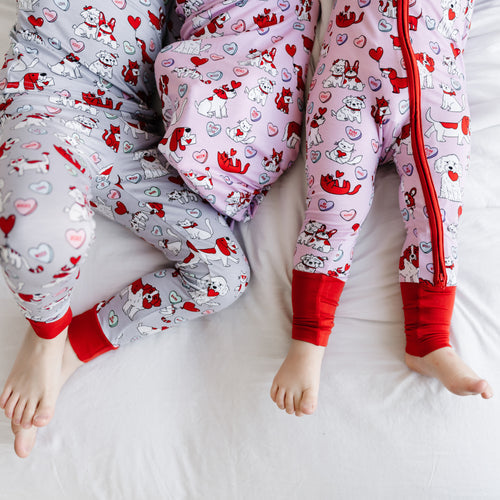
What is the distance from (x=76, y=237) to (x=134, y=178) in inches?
8.8

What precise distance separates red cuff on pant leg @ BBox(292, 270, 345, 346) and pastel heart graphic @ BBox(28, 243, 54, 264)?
1.28 feet

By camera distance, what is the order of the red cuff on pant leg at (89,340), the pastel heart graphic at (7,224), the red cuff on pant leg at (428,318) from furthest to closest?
the red cuff on pant leg at (89,340)
the red cuff on pant leg at (428,318)
the pastel heart graphic at (7,224)

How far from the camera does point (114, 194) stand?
867mm

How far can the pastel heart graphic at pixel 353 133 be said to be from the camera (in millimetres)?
810

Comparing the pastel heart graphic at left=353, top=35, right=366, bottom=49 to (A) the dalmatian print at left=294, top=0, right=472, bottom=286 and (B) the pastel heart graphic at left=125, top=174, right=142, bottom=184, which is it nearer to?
(A) the dalmatian print at left=294, top=0, right=472, bottom=286

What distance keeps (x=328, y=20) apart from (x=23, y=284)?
736 millimetres

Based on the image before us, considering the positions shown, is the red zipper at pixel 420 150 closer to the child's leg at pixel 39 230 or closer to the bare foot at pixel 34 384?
the child's leg at pixel 39 230

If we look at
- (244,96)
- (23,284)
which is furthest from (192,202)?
(23,284)

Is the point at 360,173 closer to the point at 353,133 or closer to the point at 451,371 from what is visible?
the point at 353,133

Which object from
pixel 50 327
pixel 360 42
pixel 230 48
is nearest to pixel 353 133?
pixel 360 42

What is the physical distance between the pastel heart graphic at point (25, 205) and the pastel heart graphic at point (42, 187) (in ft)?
0.05

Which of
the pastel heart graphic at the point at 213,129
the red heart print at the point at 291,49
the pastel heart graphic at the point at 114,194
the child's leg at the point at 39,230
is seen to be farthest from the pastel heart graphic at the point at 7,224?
the red heart print at the point at 291,49

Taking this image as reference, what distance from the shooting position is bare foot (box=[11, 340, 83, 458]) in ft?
2.63

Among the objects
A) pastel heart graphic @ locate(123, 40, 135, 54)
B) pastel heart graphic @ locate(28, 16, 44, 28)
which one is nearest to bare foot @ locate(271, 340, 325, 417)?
pastel heart graphic @ locate(123, 40, 135, 54)
